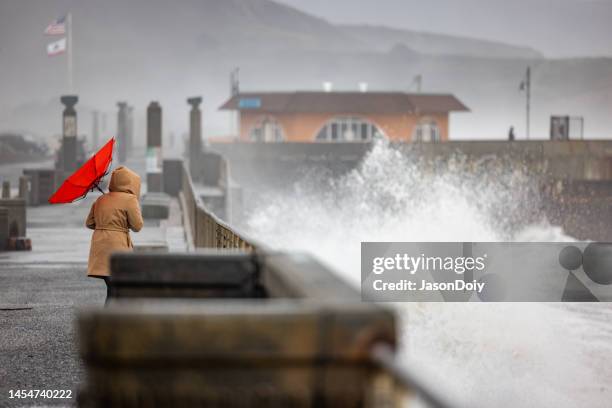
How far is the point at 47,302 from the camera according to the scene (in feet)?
45.1

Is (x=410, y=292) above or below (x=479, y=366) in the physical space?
above

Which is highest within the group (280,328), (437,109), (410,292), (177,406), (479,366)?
(437,109)

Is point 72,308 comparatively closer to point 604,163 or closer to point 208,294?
point 208,294

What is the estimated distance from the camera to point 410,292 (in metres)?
36.5

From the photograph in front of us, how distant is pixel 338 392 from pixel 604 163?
52.6 metres

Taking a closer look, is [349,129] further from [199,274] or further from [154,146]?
[199,274]

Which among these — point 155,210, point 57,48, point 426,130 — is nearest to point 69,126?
point 155,210

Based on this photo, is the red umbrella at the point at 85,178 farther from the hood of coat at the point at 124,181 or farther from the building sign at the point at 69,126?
the building sign at the point at 69,126

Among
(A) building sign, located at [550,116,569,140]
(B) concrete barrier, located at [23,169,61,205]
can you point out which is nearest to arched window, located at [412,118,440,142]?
(A) building sign, located at [550,116,569,140]

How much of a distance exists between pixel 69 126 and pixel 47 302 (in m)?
23.5

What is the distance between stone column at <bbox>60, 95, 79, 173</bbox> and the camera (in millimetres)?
35875

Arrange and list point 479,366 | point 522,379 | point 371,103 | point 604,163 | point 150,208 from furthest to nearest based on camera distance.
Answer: point 371,103 → point 604,163 → point 479,366 → point 522,379 → point 150,208

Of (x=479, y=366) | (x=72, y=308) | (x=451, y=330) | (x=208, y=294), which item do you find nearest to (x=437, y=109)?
(x=451, y=330)

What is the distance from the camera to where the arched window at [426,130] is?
7100 cm
